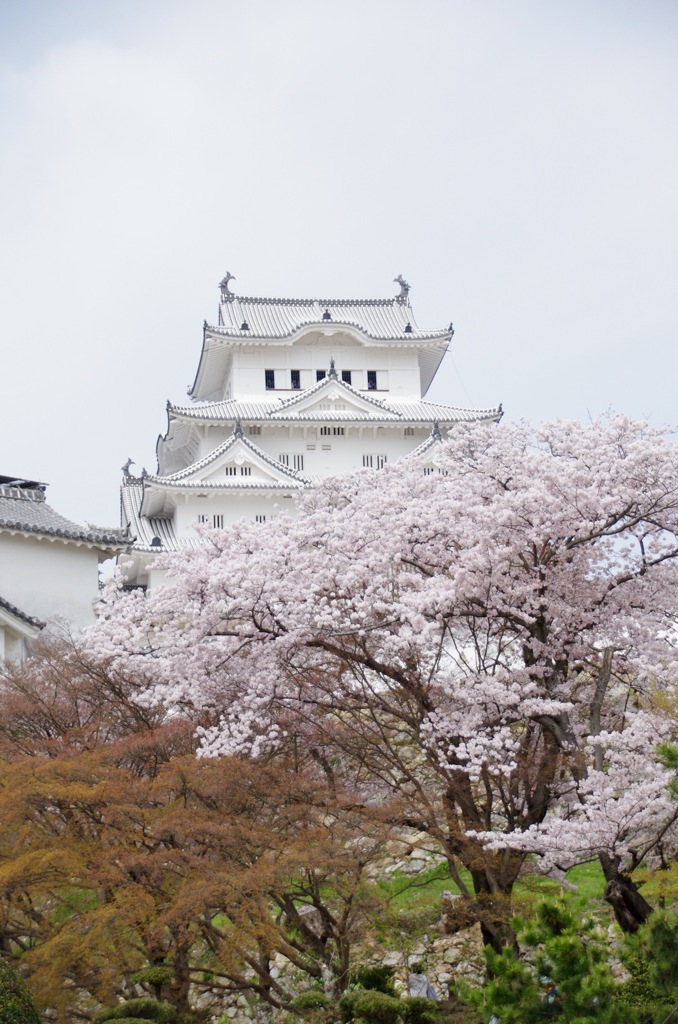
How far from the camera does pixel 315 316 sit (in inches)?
1645

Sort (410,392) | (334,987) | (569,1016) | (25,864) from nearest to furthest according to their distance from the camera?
(569,1016)
(25,864)
(334,987)
(410,392)

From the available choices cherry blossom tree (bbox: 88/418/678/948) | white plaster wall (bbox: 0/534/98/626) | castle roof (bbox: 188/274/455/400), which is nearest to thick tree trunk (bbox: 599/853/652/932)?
cherry blossom tree (bbox: 88/418/678/948)

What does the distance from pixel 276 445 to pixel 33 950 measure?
26693mm

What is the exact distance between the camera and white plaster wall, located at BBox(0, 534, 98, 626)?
23969 mm

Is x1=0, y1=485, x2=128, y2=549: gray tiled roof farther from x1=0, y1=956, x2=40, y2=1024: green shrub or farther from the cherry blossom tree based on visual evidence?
x1=0, y1=956, x2=40, y2=1024: green shrub

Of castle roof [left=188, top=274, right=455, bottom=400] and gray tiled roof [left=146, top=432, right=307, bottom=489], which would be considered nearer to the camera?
gray tiled roof [left=146, top=432, right=307, bottom=489]

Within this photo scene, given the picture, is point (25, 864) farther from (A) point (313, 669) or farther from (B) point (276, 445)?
(B) point (276, 445)

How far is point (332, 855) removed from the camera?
1135 centimetres

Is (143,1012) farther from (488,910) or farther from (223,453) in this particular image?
(223,453)

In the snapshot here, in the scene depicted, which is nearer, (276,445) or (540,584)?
(540,584)

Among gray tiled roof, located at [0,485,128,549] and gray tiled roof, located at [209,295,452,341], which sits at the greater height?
gray tiled roof, located at [209,295,452,341]

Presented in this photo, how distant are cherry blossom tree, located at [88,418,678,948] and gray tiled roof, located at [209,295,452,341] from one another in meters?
26.0

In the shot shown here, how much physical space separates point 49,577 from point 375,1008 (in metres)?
15.4

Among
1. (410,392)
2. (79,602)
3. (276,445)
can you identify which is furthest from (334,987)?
(410,392)
